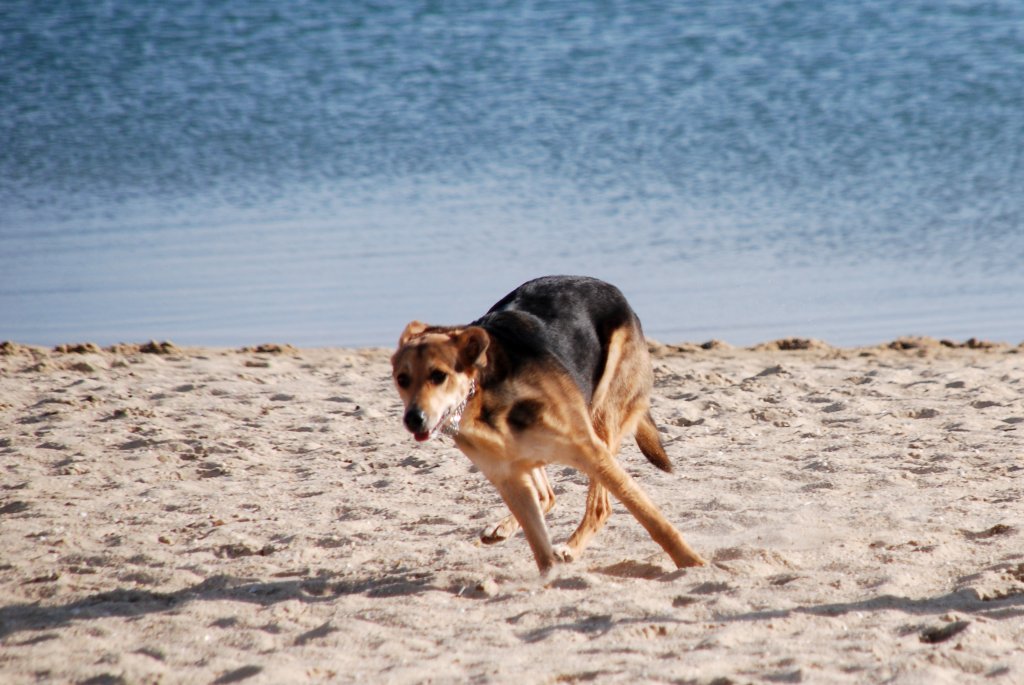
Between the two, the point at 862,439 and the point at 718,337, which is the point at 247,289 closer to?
the point at 718,337

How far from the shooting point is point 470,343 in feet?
17.5

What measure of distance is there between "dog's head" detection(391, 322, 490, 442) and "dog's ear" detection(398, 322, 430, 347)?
91 millimetres

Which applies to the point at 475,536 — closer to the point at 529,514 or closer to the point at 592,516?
the point at 592,516

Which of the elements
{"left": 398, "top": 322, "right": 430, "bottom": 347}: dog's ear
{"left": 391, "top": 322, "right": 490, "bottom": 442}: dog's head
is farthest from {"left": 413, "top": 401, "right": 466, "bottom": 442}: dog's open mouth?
{"left": 398, "top": 322, "right": 430, "bottom": 347}: dog's ear

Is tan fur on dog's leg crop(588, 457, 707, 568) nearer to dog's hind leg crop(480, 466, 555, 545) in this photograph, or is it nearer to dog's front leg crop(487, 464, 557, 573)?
dog's front leg crop(487, 464, 557, 573)

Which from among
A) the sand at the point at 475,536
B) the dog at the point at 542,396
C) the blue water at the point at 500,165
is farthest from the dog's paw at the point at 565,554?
the blue water at the point at 500,165

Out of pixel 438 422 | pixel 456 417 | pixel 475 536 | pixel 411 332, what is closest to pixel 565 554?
pixel 475 536

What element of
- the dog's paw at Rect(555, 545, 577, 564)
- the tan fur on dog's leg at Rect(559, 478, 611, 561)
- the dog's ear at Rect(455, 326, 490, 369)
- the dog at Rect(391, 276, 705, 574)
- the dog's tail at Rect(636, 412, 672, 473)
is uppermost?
the dog's ear at Rect(455, 326, 490, 369)

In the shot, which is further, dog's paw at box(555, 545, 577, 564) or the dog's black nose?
dog's paw at box(555, 545, 577, 564)

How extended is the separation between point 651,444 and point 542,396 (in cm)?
114

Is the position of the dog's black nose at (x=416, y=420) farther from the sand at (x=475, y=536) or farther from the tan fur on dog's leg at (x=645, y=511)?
the tan fur on dog's leg at (x=645, y=511)

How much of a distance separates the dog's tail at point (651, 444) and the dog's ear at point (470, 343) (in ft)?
4.97

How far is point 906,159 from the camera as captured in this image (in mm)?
18188

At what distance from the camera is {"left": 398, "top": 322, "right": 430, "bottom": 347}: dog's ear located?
5.54m
